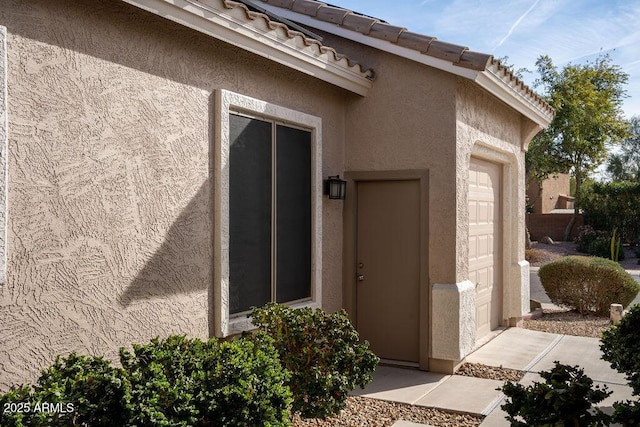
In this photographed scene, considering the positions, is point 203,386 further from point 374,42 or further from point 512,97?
point 512,97

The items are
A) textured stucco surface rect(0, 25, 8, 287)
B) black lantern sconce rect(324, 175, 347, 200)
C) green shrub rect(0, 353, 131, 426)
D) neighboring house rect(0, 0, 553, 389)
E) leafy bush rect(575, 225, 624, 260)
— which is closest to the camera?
green shrub rect(0, 353, 131, 426)

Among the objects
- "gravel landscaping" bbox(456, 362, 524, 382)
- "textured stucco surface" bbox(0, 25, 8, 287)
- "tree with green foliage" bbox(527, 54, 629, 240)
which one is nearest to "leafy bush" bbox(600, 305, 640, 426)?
"gravel landscaping" bbox(456, 362, 524, 382)

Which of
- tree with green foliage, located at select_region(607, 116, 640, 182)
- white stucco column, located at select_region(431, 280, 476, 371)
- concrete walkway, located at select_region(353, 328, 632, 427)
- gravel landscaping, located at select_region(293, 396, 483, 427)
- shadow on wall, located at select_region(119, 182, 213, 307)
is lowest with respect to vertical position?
gravel landscaping, located at select_region(293, 396, 483, 427)

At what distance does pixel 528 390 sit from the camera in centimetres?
436

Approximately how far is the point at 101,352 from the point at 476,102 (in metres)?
5.94

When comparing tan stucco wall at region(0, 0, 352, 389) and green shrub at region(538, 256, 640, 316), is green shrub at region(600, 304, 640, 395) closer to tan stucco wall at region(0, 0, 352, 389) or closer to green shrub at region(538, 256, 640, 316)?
tan stucco wall at region(0, 0, 352, 389)

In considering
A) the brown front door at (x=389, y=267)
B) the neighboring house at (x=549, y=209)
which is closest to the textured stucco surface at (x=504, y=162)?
the brown front door at (x=389, y=267)

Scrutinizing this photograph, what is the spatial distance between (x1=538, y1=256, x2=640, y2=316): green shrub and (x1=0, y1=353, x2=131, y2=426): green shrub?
1028 cm

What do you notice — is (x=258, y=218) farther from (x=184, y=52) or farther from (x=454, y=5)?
(x=454, y=5)

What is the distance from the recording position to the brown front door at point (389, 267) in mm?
7980

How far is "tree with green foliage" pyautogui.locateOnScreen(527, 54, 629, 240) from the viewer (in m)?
27.6

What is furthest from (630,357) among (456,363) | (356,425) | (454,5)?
(454,5)

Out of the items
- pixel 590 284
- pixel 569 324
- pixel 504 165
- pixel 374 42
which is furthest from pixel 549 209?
pixel 374 42

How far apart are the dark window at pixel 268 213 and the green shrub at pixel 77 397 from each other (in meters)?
2.53
